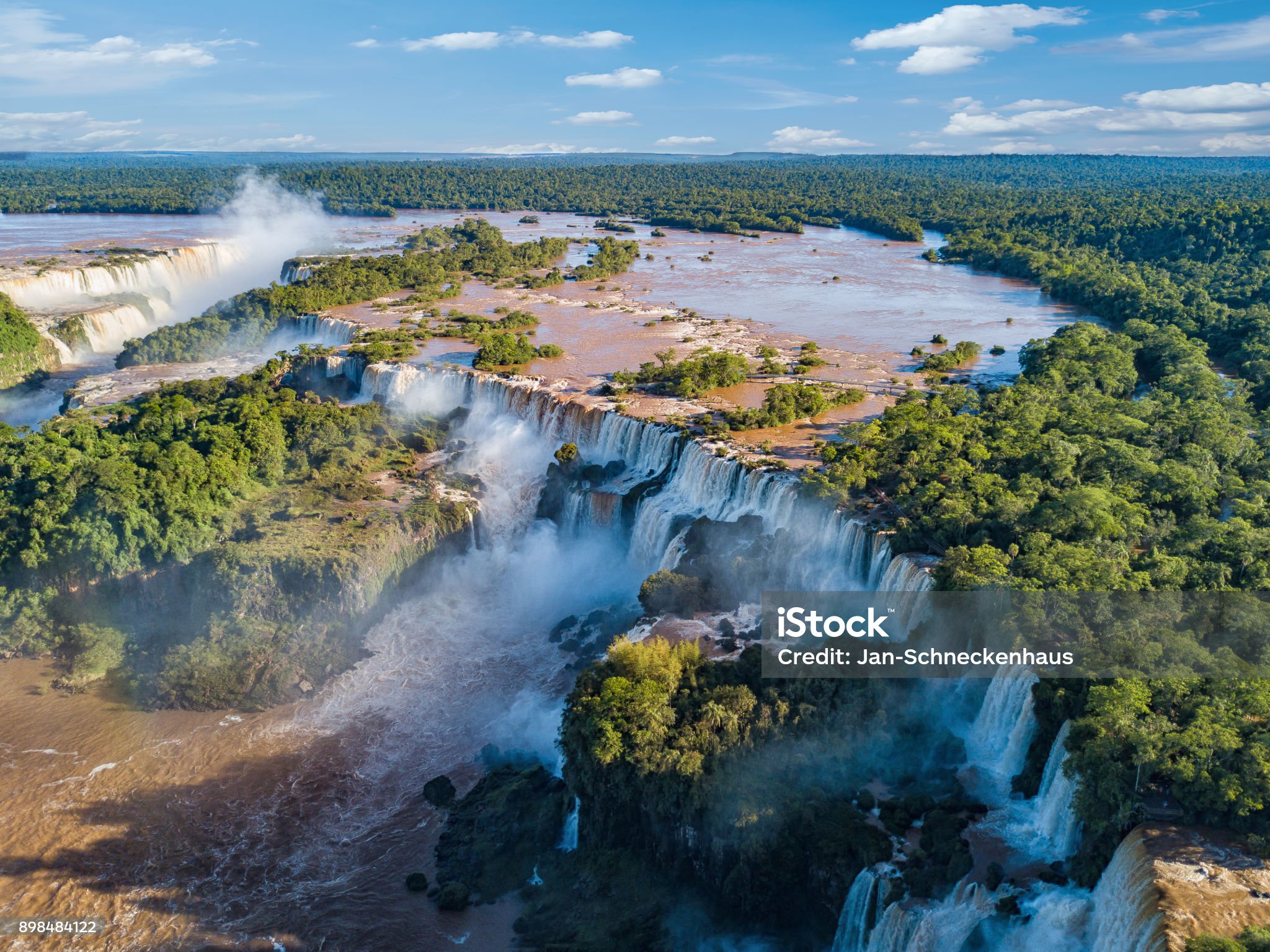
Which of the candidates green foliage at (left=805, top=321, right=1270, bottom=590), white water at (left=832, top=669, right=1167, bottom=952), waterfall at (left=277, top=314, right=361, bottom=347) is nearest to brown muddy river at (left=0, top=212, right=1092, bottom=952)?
green foliage at (left=805, top=321, right=1270, bottom=590)

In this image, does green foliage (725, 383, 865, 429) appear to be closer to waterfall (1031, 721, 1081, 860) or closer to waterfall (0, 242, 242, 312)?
waterfall (1031, 721, 1081, 860)

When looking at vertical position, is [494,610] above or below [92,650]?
below

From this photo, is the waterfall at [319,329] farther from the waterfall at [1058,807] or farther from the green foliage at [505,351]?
the waterfall at [1058,807]

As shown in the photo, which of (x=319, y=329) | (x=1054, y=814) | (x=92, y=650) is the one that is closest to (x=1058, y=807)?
(x=1054, y=814)

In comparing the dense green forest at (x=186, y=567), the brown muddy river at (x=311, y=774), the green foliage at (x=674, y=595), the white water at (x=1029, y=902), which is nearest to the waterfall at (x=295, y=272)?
the brown muddy river at (x=311, y=774)

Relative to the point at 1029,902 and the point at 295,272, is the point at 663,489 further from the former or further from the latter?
the point at 295,272

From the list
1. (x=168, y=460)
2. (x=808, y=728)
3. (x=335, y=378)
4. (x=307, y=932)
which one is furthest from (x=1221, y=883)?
(x=335, y=378)
